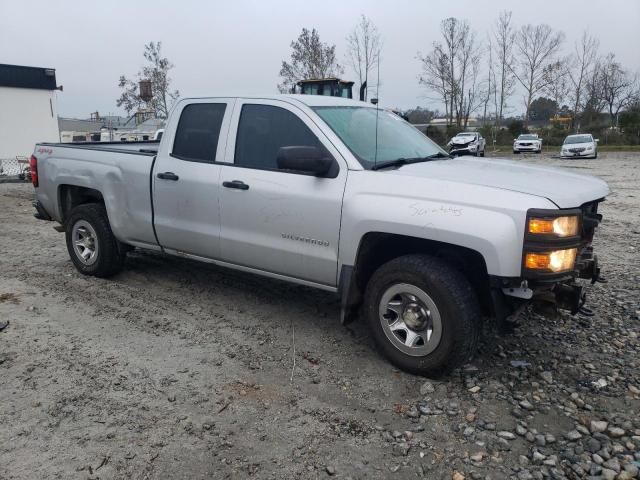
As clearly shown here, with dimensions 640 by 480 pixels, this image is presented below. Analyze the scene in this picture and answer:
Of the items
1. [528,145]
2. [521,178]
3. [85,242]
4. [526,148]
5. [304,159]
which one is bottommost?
[526,148]

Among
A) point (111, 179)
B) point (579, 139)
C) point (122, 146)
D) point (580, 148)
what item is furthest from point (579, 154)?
point (111, 179)

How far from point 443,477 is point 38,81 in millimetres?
33217

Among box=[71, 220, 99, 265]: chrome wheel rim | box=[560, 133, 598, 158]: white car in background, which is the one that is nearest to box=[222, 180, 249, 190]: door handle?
box=[71, 220, 99, 265]: chrome wheel rim

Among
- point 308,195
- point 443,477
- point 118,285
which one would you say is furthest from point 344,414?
point 118,285

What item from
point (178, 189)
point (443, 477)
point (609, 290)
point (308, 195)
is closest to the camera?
point (443, 477)

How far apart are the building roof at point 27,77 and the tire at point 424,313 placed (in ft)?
103

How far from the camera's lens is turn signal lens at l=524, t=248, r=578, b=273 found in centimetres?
332

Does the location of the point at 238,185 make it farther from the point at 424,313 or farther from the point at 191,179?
the point at 424,313

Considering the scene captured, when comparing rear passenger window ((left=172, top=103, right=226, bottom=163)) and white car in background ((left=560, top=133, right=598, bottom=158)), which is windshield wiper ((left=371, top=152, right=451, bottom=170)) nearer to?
rear passenger window ((left=172, top=103, right=226, bottom=163))

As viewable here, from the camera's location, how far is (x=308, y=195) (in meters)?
4.18

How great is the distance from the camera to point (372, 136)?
454 centimetres

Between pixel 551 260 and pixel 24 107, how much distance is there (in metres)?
32.9

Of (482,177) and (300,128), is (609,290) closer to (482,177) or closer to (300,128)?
(482,177)

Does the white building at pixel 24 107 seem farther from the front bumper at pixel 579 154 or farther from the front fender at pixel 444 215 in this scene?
the front fender at pixel 444 215
